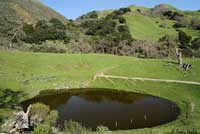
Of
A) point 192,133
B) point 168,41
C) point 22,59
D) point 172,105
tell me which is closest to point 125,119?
point 172,105

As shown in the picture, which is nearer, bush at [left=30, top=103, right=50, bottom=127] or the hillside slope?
bush at [left=30, top=103, right=50, bottom=127]

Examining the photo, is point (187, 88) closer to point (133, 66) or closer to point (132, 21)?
point (133, 66)

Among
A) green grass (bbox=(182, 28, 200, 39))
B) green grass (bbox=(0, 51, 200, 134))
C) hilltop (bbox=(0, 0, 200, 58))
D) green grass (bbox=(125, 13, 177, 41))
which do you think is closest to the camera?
green grass (bbox=(0, 51, 200, 134))

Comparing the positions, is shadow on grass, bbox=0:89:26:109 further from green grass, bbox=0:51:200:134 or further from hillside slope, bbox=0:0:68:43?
hillside slope, bbox=0:0:68:43

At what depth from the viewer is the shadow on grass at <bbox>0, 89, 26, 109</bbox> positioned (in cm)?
4762

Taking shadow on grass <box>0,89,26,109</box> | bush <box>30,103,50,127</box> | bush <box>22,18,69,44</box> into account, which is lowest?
shadow on grass <box>0,89,26,109</box>

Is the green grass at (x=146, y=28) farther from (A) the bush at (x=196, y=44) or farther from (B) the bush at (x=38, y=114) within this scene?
(B) the bush at (x=38, y=114)

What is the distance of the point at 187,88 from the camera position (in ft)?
197

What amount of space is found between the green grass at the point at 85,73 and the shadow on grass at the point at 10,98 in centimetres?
45

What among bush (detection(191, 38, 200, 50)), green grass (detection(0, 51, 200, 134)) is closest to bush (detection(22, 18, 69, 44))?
green grass (detection(0, 51, 200, 134))

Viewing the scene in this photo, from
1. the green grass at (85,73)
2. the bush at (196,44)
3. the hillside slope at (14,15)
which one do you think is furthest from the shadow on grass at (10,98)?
the bush at (196,44)

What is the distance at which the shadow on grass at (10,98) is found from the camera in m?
47.6

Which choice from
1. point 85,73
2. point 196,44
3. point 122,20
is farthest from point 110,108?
point 122,20

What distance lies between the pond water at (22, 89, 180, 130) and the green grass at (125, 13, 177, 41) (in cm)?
7441
